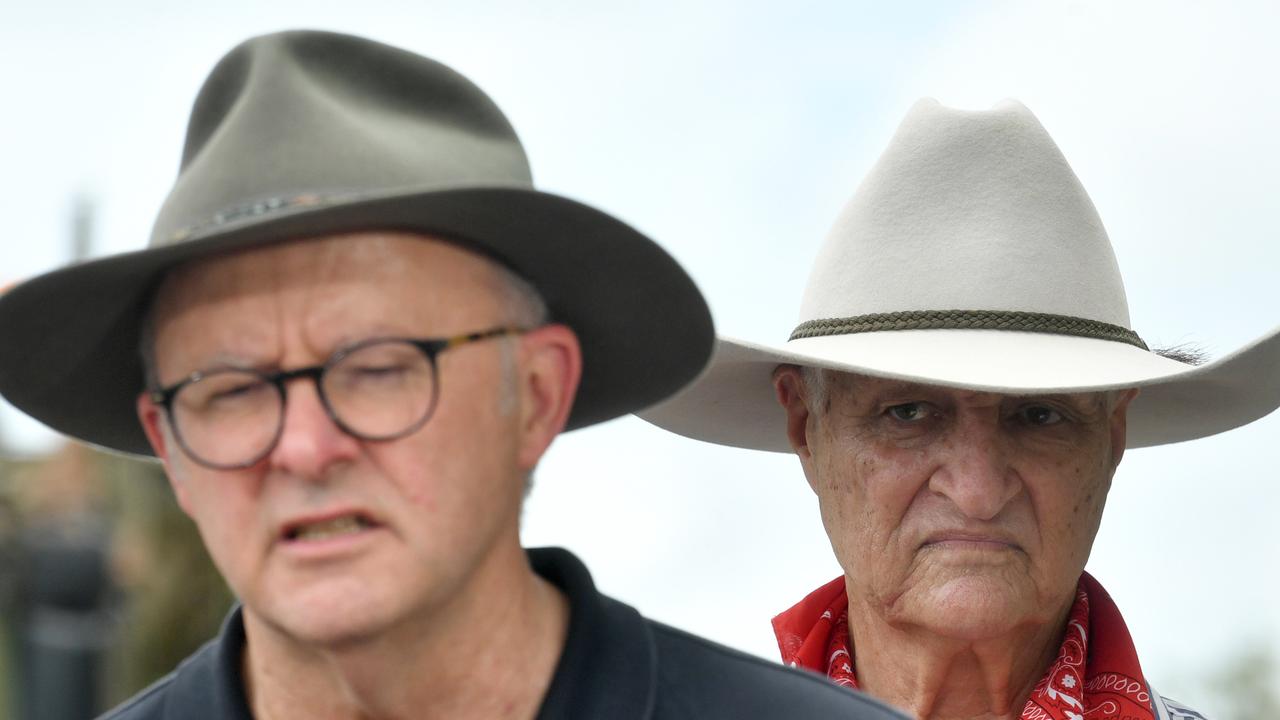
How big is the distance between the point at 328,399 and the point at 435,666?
47 cm

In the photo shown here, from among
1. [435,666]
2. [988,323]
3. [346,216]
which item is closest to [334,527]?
[435,666]

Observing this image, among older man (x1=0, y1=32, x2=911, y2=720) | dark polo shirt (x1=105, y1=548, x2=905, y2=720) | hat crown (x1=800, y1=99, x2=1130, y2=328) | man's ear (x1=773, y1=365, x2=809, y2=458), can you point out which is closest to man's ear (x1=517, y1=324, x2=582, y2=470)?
older man (x1=0, y1=32, x2=911, y2=720)

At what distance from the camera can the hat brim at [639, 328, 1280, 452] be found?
3859 mm

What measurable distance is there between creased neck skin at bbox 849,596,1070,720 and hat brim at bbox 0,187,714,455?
4.48ft

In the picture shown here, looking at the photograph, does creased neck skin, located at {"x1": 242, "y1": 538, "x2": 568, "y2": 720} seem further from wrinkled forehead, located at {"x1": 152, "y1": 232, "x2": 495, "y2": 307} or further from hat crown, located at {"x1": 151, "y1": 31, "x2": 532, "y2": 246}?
hat crown, located at {"x1": 151, "y1": 31, "x2": 532, "y2": 246}

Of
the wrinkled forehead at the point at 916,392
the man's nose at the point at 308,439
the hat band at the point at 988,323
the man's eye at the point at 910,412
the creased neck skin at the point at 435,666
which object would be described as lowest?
the creased neck skin at the point at 435,666

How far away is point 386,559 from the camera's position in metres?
2.40

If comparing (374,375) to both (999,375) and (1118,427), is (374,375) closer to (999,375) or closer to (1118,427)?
(999,375)

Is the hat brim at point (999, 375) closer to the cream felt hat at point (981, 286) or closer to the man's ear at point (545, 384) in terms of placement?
the cream felt hat at point (981, 286)

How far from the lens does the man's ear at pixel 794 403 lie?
14.6 ft

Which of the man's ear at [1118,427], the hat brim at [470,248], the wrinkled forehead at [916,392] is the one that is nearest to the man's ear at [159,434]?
the hat brim at [470,248]

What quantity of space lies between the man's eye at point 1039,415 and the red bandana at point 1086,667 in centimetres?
49

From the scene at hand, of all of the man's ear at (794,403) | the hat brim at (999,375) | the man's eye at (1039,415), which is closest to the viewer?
the hat brim at (999,375)

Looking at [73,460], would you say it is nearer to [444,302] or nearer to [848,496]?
[848,496]
